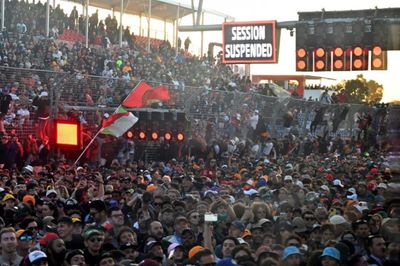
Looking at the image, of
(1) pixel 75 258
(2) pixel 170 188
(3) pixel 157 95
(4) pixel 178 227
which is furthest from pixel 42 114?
(1) pixel 75 258

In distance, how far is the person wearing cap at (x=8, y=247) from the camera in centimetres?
972

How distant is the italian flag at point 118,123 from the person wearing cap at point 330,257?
13.6 m

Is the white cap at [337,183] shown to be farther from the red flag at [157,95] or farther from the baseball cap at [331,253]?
the baseball cap at [331,253]

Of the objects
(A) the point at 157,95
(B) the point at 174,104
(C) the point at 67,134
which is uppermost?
(A) the point at 157,95

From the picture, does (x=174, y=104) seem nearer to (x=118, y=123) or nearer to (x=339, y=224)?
(x=118, y=123)

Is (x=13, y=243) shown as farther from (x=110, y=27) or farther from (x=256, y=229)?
(x=110, y=27)

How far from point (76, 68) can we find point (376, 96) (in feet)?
195

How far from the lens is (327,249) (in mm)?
9336

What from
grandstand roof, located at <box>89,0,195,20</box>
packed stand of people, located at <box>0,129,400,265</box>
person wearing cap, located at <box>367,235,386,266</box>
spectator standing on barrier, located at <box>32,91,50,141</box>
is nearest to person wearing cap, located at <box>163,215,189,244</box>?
packed stand of people, located at <box>0,129,400,265</box>

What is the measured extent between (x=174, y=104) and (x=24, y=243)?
18.2m

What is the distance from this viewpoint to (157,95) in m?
26.5

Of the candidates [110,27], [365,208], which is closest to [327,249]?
[365,208]

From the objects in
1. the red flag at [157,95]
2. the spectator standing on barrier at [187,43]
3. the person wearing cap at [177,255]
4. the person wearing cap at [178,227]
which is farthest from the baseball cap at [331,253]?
the spectator standing on barrier at [187,43]

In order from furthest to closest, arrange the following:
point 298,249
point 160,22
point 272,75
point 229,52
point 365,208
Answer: point 272,75
point 160,22
point 229,52
point 365,208
point 298,249
